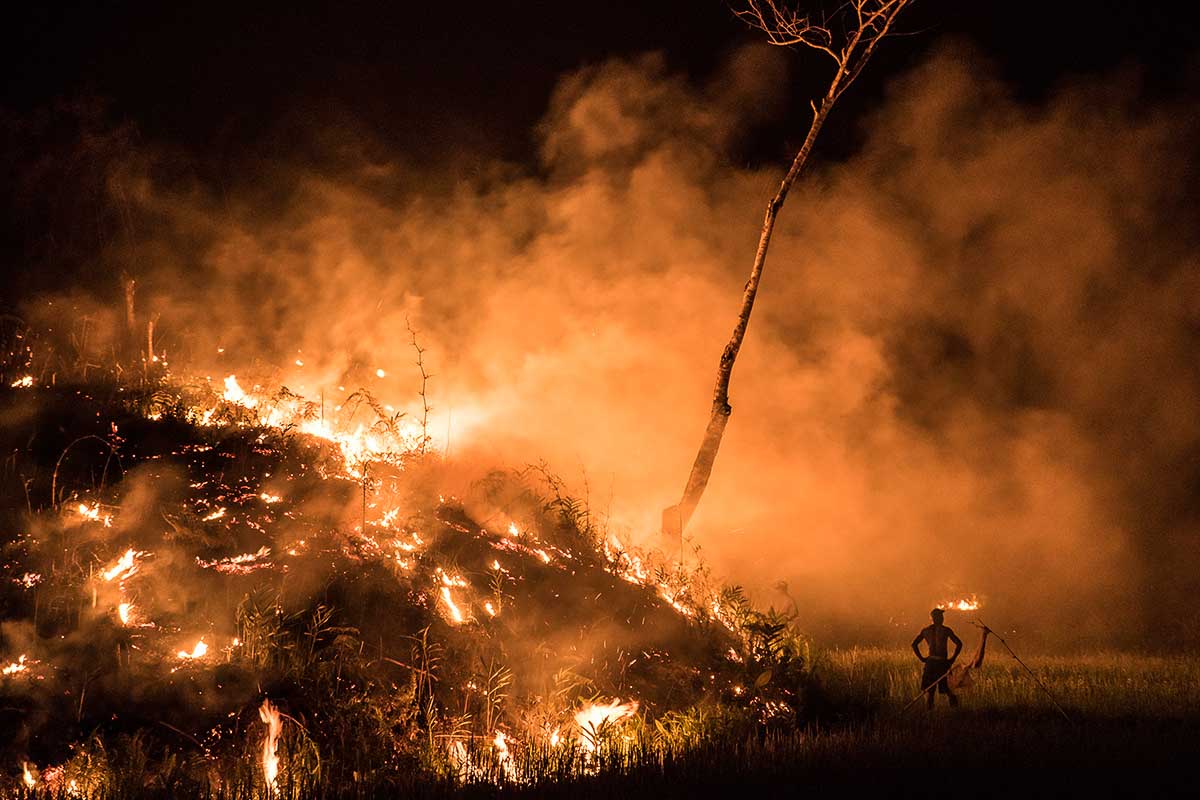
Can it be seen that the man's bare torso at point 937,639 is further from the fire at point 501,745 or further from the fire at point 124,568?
the fire at point 124,568

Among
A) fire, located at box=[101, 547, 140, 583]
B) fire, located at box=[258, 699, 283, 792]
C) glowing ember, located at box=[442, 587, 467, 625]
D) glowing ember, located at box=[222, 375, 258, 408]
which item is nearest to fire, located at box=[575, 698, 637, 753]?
glowing ember, located at box=[442, 587, 467, 625]

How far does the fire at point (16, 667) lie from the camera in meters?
A: 7.03

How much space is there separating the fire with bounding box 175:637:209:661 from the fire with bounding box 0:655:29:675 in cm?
100

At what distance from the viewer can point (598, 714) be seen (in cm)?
827

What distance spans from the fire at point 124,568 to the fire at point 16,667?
3.11 feet

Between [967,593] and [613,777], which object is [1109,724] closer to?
[613,777]

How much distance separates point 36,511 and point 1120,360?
18172 millimetres

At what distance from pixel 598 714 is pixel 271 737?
2.65 meters

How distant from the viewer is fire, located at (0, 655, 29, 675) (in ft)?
23.1

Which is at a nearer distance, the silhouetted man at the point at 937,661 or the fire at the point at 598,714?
the fire at the point at 598,714

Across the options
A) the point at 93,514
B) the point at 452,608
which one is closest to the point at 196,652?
the point at 93,514

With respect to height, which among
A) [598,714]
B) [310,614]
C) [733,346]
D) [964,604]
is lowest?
[598,714]

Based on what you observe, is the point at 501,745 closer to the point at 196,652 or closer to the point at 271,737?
the point at 271,737

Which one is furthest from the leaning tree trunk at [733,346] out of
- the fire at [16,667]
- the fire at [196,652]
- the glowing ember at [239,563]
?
the fire at [16,667]
